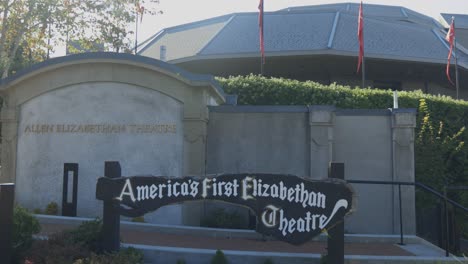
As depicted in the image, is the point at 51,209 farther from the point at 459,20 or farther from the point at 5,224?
the point at 459,20

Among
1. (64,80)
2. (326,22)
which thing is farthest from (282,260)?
(326,22)

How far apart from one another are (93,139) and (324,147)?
18.8 ft

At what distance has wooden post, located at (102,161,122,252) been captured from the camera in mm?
6254

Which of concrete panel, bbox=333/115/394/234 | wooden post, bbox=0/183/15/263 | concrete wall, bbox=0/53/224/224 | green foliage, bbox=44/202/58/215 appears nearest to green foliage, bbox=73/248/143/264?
wooden post, bbox=0/183/15/263

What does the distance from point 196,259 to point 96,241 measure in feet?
4.89

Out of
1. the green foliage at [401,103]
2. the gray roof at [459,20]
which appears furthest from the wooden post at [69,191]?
the gray roof at [459,20]

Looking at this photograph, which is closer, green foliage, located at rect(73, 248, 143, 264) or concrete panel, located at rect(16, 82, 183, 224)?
green foliage, located at rect(73, 248, 143, 264)

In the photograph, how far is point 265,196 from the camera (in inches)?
237

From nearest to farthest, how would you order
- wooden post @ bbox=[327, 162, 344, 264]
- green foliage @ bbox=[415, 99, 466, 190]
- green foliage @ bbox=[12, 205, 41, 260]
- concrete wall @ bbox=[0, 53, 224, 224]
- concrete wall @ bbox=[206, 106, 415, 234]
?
wooden post @ bbox=[327, 162, 344, 264] → green foliage @ bbox=[12, 205, 41, 260] → concrete wall @ bbox=[0, 53, 224, 224] → concrete wall @ bbox=[206, 106, 415, 234] → green foliage @ bbox=[415, 99, 466, 190]

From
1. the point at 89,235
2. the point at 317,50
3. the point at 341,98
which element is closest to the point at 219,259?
the point at 89,235

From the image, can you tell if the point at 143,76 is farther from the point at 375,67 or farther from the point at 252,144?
the point at 375,67

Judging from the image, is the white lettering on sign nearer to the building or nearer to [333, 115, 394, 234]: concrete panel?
[333, 115, 394, 234]: concrete panel

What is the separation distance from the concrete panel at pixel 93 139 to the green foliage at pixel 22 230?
4327 millimetres

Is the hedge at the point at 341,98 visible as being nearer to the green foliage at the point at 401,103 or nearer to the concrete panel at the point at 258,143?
the green foliage at the point at 401,103
